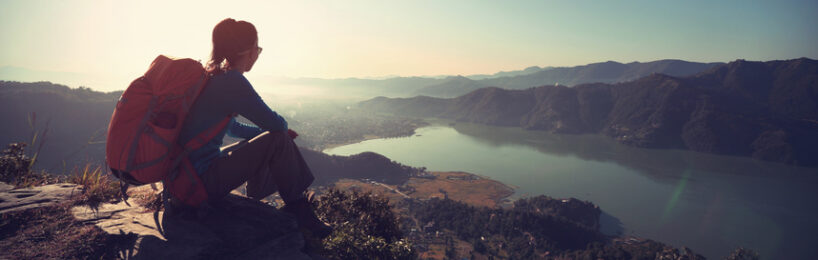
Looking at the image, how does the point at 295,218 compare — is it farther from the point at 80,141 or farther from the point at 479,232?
the point at 80,141

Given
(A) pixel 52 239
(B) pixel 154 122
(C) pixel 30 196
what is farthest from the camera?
(C) pixel 30 196

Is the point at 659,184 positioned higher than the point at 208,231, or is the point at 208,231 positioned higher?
the point at 208,231

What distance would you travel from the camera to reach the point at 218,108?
2.48 meters

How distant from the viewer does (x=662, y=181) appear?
7812 centimetres

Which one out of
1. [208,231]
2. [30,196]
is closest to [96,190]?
[30,196]

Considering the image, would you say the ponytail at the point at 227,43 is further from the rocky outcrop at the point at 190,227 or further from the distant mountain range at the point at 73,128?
the distant mountain range at the point at 73,128

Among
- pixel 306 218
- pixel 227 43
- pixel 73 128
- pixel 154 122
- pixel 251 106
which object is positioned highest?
pixel 227 43

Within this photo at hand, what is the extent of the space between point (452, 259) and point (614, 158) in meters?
90.9

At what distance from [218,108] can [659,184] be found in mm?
94460

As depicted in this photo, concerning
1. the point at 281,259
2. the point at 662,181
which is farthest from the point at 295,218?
the point at 662,181

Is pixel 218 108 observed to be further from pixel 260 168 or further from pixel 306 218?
pixel 306 218

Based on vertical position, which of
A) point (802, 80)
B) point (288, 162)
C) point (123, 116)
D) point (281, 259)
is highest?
point (802, 80)

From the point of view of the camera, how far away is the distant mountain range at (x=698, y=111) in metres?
110

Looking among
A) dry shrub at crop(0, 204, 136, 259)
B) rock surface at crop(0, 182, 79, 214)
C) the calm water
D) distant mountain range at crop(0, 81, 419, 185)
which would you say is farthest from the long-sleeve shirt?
distant mountain range at crop(0, 81, 419, 185)
